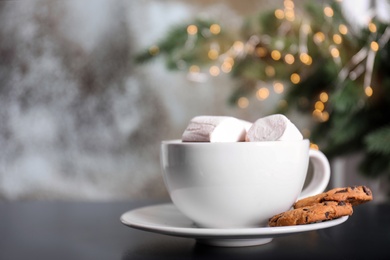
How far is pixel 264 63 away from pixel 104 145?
0.73m

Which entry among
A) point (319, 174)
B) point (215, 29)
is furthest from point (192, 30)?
point (319, 174)

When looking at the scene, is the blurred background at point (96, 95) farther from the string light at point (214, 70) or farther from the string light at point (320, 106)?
the string light at point (320, 106)

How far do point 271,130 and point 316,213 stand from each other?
9 centimetres

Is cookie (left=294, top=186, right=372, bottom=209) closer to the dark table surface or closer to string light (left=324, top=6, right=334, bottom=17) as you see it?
the dark table surface

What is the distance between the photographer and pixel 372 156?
1298 mm

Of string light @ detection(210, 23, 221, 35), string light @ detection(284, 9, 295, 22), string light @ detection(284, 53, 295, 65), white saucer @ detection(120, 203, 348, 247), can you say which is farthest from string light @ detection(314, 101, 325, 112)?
white saucer @ detection(120, 203, 348, 247)

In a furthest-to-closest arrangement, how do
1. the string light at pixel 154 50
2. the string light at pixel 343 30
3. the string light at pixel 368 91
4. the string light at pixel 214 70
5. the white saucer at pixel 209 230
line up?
1. the string light at pixel 214 70
2. the string light at pixel 154 50
3. the string light at pixel 343 30
4. the string light at pixel 368 91
5. the white saucer at pixel 209 230

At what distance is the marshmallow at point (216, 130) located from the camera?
514mm

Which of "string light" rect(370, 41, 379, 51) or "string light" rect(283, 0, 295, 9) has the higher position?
"string light" rect(283, 0, 295, 9)

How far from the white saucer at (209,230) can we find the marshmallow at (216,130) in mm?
86

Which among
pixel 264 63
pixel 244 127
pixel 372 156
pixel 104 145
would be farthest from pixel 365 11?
pixel 244 127

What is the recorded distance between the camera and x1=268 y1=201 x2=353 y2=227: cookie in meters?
0.46

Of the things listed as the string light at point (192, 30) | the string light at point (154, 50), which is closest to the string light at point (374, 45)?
the string light at point (192, 30)

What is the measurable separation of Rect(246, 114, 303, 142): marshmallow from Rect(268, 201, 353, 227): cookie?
73mm
